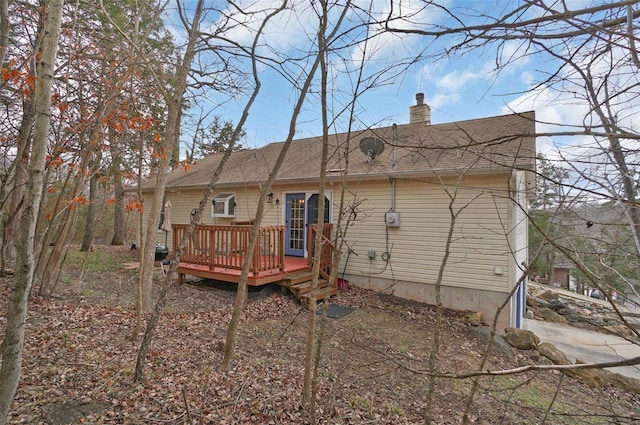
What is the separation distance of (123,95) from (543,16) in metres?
5.59

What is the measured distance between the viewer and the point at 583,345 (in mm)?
6898

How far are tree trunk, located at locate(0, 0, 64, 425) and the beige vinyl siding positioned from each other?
5.27 metres

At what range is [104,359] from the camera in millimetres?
3193

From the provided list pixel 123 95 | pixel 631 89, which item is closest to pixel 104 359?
pixel 123 95

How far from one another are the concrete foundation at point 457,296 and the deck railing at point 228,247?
2403mm

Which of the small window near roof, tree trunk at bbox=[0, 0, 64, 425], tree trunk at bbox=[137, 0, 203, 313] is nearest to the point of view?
tree trunk at bbox=[0, 0, 64, 425]

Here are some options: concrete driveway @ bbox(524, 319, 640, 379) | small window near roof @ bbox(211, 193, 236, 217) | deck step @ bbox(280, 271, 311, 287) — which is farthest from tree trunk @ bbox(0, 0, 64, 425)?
small window near roof @ bbox(211, 193, 236, 217)

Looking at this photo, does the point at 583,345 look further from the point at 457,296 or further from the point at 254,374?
the point at 254,374

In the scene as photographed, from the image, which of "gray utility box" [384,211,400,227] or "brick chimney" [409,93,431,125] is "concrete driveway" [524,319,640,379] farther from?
Result: "brick chimney" [409,93,431,125]

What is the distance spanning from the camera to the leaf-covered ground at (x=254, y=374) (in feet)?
8.22

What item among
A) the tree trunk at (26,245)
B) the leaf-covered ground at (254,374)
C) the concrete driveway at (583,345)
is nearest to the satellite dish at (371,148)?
the leaf-covered ground at (254,374)

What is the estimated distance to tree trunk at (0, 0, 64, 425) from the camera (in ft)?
5.72

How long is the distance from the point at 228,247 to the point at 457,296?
5.07 meters

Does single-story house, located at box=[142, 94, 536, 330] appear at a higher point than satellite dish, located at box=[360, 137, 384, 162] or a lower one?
lower
